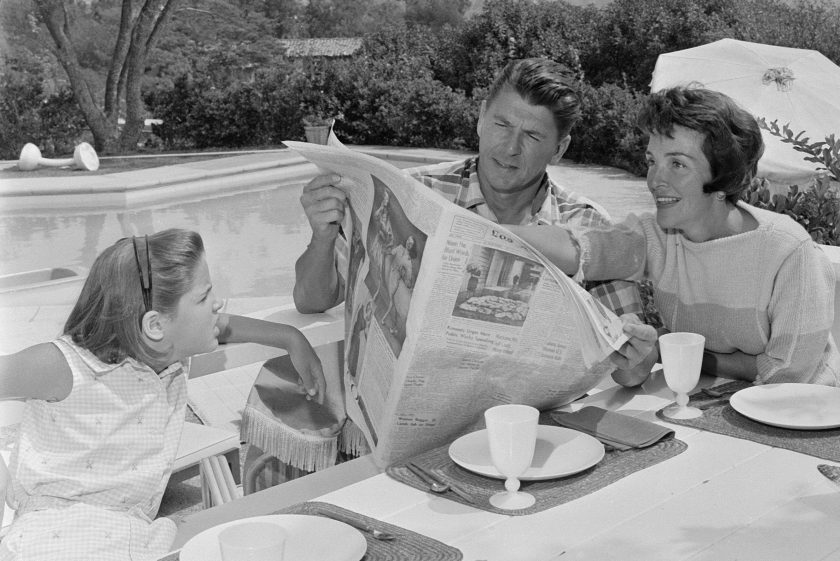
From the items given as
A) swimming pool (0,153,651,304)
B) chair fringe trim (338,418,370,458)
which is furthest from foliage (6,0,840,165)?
chair fringe trim (338,418,370,458)

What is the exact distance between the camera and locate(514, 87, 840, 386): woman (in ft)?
5.35

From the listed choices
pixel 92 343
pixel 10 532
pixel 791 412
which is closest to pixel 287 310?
pixel 92 343

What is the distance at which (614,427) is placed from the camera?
142 cm

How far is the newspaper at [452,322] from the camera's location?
1.25 metres

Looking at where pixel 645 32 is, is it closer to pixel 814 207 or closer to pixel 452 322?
pixel 814 207

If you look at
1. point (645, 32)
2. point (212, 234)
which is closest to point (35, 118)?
point (212, 234)

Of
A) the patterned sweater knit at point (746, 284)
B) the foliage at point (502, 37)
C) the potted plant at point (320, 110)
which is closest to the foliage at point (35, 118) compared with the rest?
the potted plant at point (320, 110)

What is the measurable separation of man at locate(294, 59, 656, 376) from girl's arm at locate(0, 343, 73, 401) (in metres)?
0.56

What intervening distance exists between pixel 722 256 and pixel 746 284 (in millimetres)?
65

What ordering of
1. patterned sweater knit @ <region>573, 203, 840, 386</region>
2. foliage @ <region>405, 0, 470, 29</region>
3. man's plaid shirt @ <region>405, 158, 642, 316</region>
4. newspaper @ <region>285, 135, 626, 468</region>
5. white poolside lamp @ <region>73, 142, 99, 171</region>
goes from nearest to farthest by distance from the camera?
newspaper @ <region>285, 135, 626, 468</region>
patterned sweater knit @ <region>573, 203, 840, 386</region>
man's plaid shirt @ <region>405, 158, 642, 316</region>
white poolside lamp @ <region>73, 142, 99, 171</region>
foliage @ <region>405, 0, 470, 29</region>

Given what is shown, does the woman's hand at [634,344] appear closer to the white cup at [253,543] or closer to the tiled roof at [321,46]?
the white cup at [253,543]

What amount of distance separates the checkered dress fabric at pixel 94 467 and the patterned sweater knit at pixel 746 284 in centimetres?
80

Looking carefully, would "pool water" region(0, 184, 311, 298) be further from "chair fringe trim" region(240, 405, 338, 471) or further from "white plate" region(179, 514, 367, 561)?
"white plate" region(179, 514, 367, 561)

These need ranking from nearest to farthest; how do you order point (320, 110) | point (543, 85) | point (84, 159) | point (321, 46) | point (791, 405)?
1. point (791, 405)
2. point (543, 85)
3. point (84, 159)
4. point (320, 110)
5. point (321, 46)
